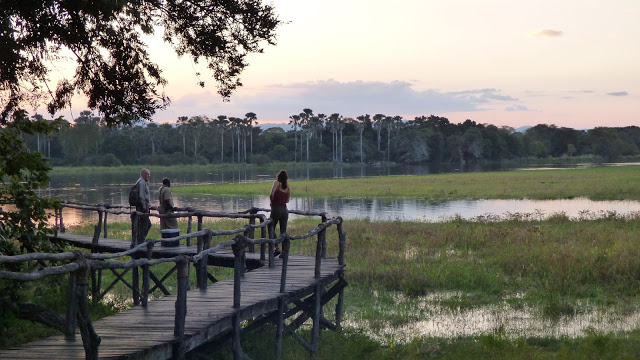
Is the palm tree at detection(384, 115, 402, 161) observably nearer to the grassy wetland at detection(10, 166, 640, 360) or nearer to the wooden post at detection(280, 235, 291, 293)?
the grassy wetland at detection(10, 166, 640, 360)

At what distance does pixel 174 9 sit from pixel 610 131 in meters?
200

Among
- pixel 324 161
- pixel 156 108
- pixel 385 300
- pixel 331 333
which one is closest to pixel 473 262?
pixel 385 300

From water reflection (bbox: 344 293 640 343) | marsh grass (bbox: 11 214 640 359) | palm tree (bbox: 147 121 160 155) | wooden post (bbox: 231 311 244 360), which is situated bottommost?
water reflection (bbox: 344 293 640 343)

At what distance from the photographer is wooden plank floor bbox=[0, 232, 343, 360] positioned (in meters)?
6.41

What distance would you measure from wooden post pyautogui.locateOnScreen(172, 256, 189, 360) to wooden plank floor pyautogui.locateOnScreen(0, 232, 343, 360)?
0.27ft

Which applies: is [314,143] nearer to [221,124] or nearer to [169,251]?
[221,124]

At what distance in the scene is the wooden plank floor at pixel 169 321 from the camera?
6.41m

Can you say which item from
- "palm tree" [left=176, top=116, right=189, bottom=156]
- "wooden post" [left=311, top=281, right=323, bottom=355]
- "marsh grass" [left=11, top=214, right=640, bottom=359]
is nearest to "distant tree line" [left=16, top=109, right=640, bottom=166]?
"palm tree" [left=176, top=116, right=189, bottom=156]

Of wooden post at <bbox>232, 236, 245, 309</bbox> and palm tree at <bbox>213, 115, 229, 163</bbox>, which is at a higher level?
palm tree at <bbox>213, 115, 229, 163</bbox>

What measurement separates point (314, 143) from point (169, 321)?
157678mm

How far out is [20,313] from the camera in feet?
Answer: 25.2

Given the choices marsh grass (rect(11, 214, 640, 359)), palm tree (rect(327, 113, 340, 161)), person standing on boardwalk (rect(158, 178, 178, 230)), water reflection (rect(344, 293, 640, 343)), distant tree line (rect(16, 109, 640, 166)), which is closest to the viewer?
marsh grass (rect(11, 214, 640, 359))

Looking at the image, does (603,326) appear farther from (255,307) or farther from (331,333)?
(255,307)

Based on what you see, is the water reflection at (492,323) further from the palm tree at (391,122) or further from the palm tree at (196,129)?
the palm tree at (391,122)
